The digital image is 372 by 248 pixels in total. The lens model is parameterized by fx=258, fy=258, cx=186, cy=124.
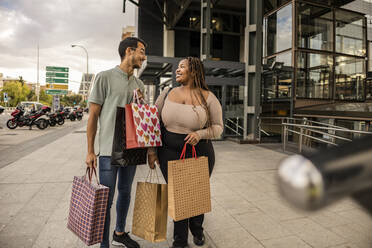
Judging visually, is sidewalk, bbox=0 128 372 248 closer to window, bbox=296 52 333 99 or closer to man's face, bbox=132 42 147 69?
man's face, bbox=132 42 147 69

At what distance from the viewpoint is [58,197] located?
12.5 ft

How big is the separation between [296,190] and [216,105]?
2.07 metres

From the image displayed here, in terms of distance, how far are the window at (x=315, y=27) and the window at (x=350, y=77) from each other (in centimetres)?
127

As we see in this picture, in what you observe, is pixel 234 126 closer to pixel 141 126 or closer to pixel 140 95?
pixel 140 95

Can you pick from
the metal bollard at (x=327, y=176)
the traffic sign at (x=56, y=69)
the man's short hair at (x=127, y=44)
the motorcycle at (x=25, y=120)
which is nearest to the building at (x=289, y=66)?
the motorcycle at (x=25, y=120)

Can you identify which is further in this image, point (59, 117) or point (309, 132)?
point (59, 117)

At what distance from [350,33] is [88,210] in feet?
57.9

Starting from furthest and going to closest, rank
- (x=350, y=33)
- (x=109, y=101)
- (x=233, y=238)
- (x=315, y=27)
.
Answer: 1. (x=350, y=33)
2. (x=315, y=27)
3. (x=233, y=238)
4. (x=109, y=101)

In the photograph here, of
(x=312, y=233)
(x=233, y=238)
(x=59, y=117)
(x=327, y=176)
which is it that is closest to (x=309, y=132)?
(x=312, y=233)

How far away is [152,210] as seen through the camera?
2188 millimetres

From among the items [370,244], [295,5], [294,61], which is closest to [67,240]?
[370,244]

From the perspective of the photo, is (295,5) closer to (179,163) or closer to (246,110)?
(246,110)

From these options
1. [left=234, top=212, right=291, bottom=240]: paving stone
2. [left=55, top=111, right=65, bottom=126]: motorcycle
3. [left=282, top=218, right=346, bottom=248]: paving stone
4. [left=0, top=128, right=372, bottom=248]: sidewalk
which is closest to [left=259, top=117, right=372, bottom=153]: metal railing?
[left=0, top=128, right=372, bottom=248]: sidewalk

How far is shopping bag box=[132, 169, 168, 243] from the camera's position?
86.0 inches
